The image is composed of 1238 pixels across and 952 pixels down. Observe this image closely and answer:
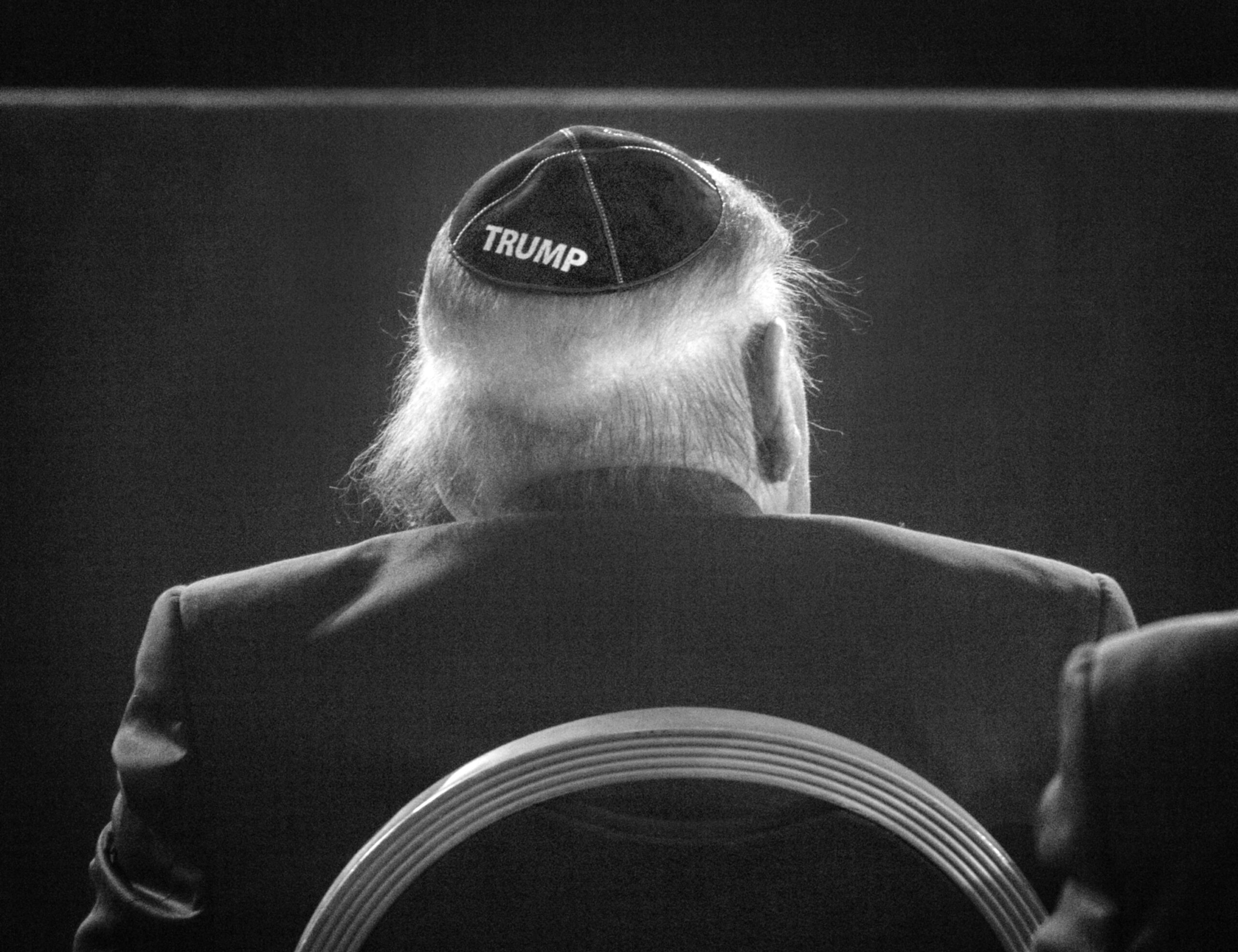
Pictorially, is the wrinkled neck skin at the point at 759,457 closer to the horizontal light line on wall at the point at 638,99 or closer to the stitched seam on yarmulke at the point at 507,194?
the stitched seam on yarmulke at the point at 507,194

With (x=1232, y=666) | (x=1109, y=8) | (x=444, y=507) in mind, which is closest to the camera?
(x=1232, y=666)

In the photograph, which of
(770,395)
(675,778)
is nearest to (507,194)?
(770,395)

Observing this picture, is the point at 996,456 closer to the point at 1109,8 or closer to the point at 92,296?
the point at 1109,8

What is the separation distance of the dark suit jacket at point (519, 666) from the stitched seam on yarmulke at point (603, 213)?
193mm

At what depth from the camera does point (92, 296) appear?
1.82m

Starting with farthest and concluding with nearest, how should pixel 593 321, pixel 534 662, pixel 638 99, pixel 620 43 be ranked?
pixel 638 99, pixel 620 43, pixel 593 321, pixel 534 662

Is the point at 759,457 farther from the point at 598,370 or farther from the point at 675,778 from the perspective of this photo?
the point at 675,778

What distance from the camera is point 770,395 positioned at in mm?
910

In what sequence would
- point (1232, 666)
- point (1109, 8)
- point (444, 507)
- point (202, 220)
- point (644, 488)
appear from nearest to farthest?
point (1232, 666)
point (644, 488)
point (444, 507)
point (1109, 8)
point (202, 220)

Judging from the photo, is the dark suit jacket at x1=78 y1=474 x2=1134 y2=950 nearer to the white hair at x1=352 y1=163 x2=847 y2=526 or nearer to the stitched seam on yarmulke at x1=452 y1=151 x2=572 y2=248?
the white hair at x1=352 y1=163 x2=847 y2=526

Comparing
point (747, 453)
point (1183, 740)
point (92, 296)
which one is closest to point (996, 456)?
point (747, 453)

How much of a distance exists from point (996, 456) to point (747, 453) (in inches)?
41.2

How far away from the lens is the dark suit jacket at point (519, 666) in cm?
69

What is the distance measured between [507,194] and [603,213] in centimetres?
8
